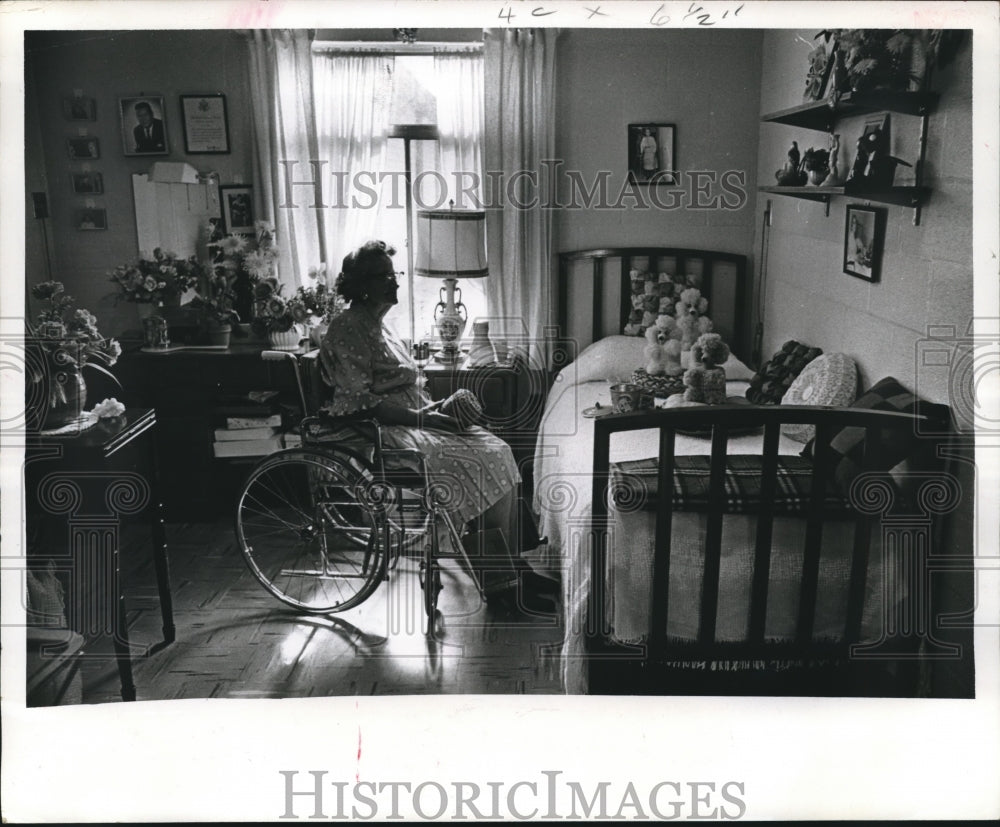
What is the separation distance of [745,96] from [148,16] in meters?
1.24

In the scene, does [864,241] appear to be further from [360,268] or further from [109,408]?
[109,408]

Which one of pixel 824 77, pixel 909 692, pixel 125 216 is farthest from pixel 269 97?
pixel 909 692

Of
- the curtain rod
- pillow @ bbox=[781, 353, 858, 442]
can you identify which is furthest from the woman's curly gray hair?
pillow @ bbox=[781, 353, 858, 442]

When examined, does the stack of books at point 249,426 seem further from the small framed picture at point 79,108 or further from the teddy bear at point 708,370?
the teddy bear at point 708,370

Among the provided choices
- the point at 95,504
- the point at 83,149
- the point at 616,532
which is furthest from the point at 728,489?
the point at 83,149

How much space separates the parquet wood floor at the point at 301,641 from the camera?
5.76 feet

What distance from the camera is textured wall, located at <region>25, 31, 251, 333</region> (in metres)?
1.55

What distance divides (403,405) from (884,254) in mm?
1193

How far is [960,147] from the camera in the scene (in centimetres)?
153

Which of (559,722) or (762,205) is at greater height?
(762,205)

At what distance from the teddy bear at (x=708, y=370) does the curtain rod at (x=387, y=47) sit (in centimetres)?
88

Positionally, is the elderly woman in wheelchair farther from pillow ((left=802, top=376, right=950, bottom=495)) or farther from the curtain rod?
pillow ((left=802, top=376, right=950, bottom=495))

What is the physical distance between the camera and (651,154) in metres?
1.82

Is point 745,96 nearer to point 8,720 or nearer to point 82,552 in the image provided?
point 82,552
